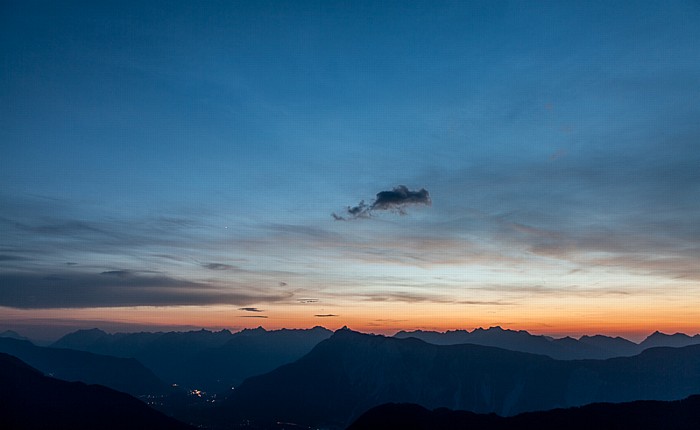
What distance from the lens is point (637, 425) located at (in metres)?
141

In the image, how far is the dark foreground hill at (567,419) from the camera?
140500 millimetres

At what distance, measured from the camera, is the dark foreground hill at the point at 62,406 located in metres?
158

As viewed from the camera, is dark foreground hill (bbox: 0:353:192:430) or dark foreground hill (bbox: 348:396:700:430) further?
dark foreground hill (bbox: 0:353:192:430)

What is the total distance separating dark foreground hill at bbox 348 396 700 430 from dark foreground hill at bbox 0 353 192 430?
280 ft

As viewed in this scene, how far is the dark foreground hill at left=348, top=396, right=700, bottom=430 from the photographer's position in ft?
461

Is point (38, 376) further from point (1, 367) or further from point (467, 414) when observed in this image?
point (467, 414)

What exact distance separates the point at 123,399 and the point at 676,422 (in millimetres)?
191554

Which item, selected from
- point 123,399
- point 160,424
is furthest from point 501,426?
point 123,399

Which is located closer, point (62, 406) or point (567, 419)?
point (567, 419)

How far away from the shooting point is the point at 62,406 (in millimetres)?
170375

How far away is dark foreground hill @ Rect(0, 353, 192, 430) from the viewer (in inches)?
6227

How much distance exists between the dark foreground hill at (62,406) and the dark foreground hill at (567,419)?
85.4m

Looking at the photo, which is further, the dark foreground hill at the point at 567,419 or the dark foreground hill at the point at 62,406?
the dark foreground hill at the point at 62,406

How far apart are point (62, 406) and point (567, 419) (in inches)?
6724
